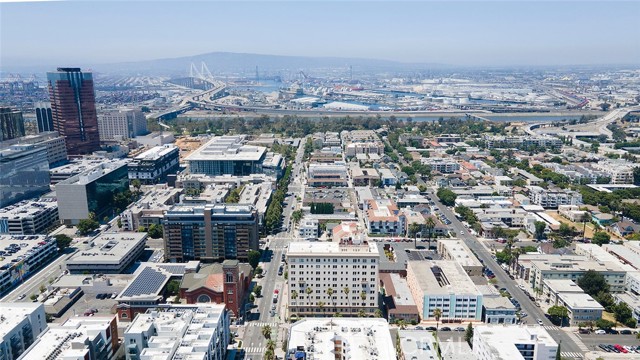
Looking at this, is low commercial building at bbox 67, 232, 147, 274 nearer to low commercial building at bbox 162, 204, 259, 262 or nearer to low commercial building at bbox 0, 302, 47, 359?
low commercial building at bbox 162, 204, 259, 262

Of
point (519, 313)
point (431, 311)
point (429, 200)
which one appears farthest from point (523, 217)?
point (431, 311)

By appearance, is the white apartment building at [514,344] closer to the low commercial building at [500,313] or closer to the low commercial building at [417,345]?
the low commercial building at [417,345]

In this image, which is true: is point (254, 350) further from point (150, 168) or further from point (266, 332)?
point (150, 168)

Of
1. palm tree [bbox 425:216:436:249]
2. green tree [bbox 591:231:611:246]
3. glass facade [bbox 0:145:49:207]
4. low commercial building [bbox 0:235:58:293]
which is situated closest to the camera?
low commercial building [bbox 0:235:58:293]

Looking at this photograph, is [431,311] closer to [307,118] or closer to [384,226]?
[384,226]

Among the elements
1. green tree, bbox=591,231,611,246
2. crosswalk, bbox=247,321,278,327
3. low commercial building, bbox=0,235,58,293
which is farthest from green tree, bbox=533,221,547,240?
low commercial building, bbox=0,235,58,293

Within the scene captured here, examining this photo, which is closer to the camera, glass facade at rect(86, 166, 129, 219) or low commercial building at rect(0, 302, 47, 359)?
low commercial building at rect(0, 302, 47, 359)

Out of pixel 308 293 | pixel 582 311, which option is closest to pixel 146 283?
pixel 308 293
